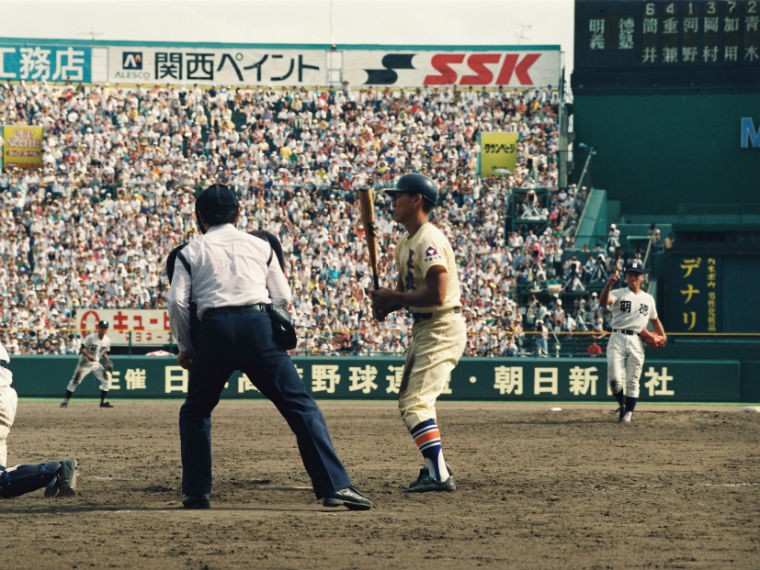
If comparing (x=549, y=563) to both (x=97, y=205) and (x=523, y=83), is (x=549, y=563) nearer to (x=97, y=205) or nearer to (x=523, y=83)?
(x=97, y=205)

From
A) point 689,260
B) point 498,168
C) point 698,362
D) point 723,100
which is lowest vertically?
point 698,362

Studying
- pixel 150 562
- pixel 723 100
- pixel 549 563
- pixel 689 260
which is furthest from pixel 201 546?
pixel 723 100

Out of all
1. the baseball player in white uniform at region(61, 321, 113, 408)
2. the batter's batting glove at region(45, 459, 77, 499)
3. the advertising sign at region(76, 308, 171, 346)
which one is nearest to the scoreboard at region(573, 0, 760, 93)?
the advertising sign at region(76, 308, 171, 346)

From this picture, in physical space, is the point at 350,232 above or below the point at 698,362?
above

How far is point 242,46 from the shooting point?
1634 inches

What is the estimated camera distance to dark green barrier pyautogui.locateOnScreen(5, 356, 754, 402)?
83.5 feet

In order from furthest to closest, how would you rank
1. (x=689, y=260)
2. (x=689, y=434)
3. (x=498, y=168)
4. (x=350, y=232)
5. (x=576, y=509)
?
(x=498, y=168) → (x=350, y=232) → (x=689, y=260) → (x=689, y=434) → (x=576, y=509)

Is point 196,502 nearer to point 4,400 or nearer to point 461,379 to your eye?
point 4,400

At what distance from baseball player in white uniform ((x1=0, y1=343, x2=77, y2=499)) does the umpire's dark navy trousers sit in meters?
1.17

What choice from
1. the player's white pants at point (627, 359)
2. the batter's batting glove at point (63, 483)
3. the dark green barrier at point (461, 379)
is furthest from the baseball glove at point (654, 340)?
the batter's batting glove at point (63, 483)

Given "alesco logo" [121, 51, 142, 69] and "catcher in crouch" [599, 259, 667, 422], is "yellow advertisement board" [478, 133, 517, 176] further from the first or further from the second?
"catcher in crouch" [599, 259, 667, 422]

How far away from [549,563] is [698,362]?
20912 mm

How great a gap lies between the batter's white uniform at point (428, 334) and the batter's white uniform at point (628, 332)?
315 inches

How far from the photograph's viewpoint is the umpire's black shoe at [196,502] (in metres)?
7.44
